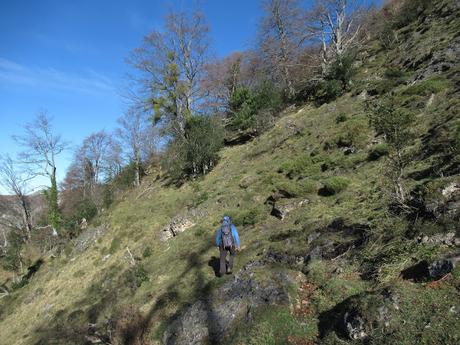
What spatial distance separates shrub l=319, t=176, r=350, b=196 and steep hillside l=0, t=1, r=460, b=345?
0.05m

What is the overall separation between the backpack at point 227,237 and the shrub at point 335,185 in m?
4.87

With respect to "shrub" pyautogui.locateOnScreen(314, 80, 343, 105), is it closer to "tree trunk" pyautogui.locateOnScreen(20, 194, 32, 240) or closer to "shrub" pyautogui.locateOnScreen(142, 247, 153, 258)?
"shrub" pyautogui.locateOnScreen(142, 247, 153, 258)

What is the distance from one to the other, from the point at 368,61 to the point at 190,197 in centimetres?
2049

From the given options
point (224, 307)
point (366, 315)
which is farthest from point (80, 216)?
point (366, 315)

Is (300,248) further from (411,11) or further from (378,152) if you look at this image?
(411,11)

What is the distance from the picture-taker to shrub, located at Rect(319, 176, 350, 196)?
12.9m

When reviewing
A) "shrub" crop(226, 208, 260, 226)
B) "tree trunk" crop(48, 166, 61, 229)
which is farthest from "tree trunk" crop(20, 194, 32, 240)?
"shrub" crop(226, 208, 260, 226)

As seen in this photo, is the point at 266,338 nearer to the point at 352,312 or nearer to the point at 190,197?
the point at 352,312

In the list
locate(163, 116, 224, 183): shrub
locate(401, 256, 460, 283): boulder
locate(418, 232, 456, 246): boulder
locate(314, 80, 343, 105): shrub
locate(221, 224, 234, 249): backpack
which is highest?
locate(314, 80, 343, 105): shrub

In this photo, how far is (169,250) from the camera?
15602 millimetres

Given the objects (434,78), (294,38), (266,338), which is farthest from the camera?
(294,38)

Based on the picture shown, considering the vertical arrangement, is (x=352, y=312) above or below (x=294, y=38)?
below

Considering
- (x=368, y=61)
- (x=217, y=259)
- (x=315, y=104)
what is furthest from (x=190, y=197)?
(x=368, y=61)

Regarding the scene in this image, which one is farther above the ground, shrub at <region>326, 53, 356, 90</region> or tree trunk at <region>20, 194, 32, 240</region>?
shrub at <region>326, 53, 356, 90</region>
